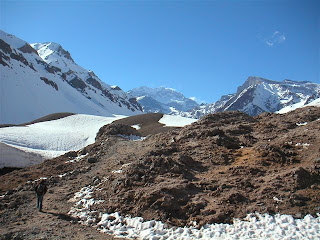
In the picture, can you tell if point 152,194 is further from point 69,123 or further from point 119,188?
point 69,123

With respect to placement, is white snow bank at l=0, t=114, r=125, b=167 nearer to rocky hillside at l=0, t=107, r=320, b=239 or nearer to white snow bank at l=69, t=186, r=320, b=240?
rocky hillside at l=0, t=107, r=320, b=239

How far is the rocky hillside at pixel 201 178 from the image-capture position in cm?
1186

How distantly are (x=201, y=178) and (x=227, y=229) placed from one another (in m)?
4.36

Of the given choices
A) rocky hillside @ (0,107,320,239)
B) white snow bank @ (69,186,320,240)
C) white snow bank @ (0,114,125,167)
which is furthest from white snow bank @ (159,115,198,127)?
white snow bank @ (69,186,320,240)

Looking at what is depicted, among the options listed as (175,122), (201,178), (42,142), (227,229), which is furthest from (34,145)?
(227,229)

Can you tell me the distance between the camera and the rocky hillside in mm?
11859

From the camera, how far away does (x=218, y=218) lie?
11.2 m

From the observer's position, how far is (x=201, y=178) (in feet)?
48.6

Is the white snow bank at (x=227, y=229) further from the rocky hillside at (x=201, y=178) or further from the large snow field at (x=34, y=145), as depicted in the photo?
the large snow field at (x=34, y=145)

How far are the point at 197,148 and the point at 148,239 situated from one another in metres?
9.33

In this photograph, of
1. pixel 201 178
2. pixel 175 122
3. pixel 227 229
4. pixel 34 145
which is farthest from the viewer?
pixel 175 122

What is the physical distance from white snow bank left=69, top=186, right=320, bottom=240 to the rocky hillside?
0.38 metres

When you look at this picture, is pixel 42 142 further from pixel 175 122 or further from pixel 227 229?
pixel 227 229

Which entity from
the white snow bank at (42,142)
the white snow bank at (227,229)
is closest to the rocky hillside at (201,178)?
the white snow bank at (227,229)
